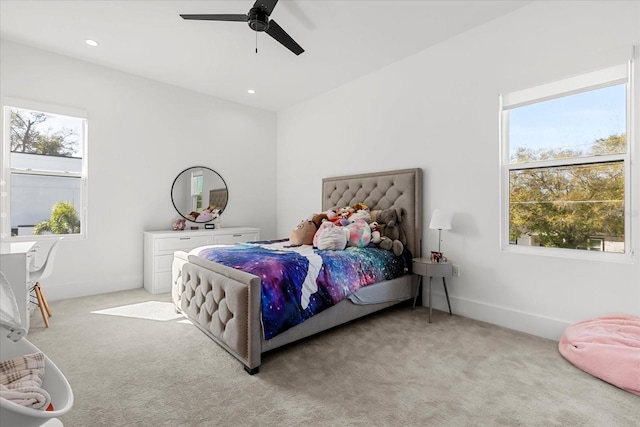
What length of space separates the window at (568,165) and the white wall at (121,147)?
13.0 ft

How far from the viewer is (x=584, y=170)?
98.8 inches

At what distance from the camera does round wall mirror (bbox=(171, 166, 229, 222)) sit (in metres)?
4.52

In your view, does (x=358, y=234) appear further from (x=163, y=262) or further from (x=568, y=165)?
(x=163, y=262)

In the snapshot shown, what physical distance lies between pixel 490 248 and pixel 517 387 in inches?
54.1

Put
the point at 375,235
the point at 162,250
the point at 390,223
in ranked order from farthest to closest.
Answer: the point at 162,250 < the point at 390,223 < the point at 375,235

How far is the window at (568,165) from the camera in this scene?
7.69 feet

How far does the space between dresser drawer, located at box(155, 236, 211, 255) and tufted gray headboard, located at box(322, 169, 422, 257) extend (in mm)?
1885

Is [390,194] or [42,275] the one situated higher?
[390,194]

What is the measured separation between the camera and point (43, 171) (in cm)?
357

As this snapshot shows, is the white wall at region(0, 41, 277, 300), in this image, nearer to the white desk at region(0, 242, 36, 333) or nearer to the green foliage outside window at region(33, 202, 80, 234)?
the green foliage outside window at region(33, 202, 80, 234)

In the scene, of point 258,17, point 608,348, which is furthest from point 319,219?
point 608,348

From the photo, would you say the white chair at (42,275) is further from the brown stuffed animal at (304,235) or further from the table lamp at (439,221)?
the table lamp at (439,221)

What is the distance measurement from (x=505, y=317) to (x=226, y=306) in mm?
2456

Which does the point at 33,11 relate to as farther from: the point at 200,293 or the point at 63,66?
the point at 200,293
